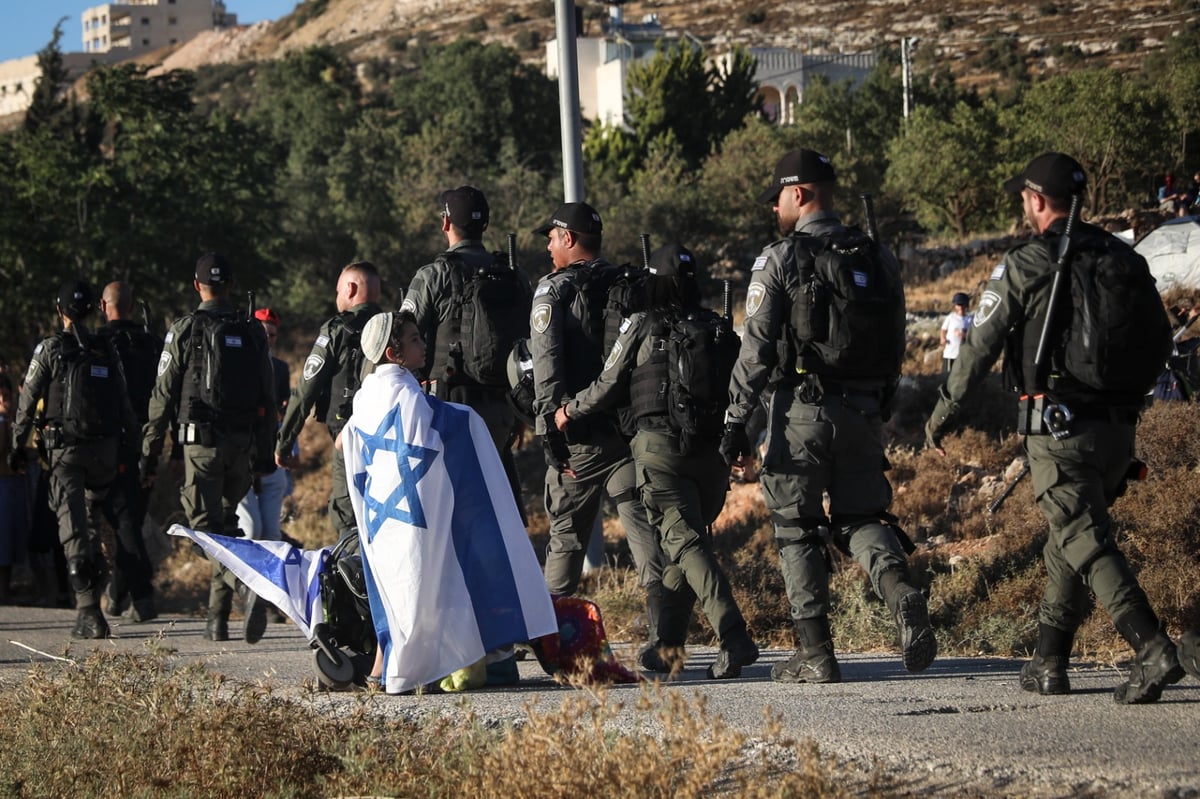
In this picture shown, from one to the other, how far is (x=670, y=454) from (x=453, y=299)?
2162 millimetres

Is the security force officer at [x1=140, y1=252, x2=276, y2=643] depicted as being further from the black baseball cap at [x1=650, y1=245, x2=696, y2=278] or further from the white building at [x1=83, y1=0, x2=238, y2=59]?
the white building at [x1=83, y1=0, x2=238, y2=59]

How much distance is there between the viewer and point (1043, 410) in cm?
575

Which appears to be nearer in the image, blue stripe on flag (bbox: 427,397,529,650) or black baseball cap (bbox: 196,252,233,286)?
blue stripe on flag (bbox: 427,397,529,650)

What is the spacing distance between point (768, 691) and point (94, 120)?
159ft

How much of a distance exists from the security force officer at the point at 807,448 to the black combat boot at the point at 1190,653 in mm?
1203

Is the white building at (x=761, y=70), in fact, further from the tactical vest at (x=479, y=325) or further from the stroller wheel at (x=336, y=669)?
the stroller wheel at (x=336, y=669)

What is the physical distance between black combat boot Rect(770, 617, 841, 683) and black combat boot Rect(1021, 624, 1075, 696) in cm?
90

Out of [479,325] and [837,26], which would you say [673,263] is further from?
[837,26]

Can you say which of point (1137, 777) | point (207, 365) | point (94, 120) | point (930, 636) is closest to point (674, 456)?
point (930, 636)

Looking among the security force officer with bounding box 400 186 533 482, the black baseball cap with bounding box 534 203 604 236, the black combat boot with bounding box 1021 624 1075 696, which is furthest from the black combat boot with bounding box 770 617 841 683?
the security force officer with bounding box 400 186 533 482

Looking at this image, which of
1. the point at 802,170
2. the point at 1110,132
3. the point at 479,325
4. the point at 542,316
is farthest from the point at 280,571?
the point at 1110,132

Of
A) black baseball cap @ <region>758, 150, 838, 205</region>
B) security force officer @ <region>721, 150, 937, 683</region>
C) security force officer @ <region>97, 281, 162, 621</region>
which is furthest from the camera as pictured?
security force officer @ <region>97, 281, 162, 621</region>

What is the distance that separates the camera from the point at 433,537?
6.27 meters

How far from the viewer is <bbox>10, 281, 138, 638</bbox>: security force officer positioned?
9625 millimetres
